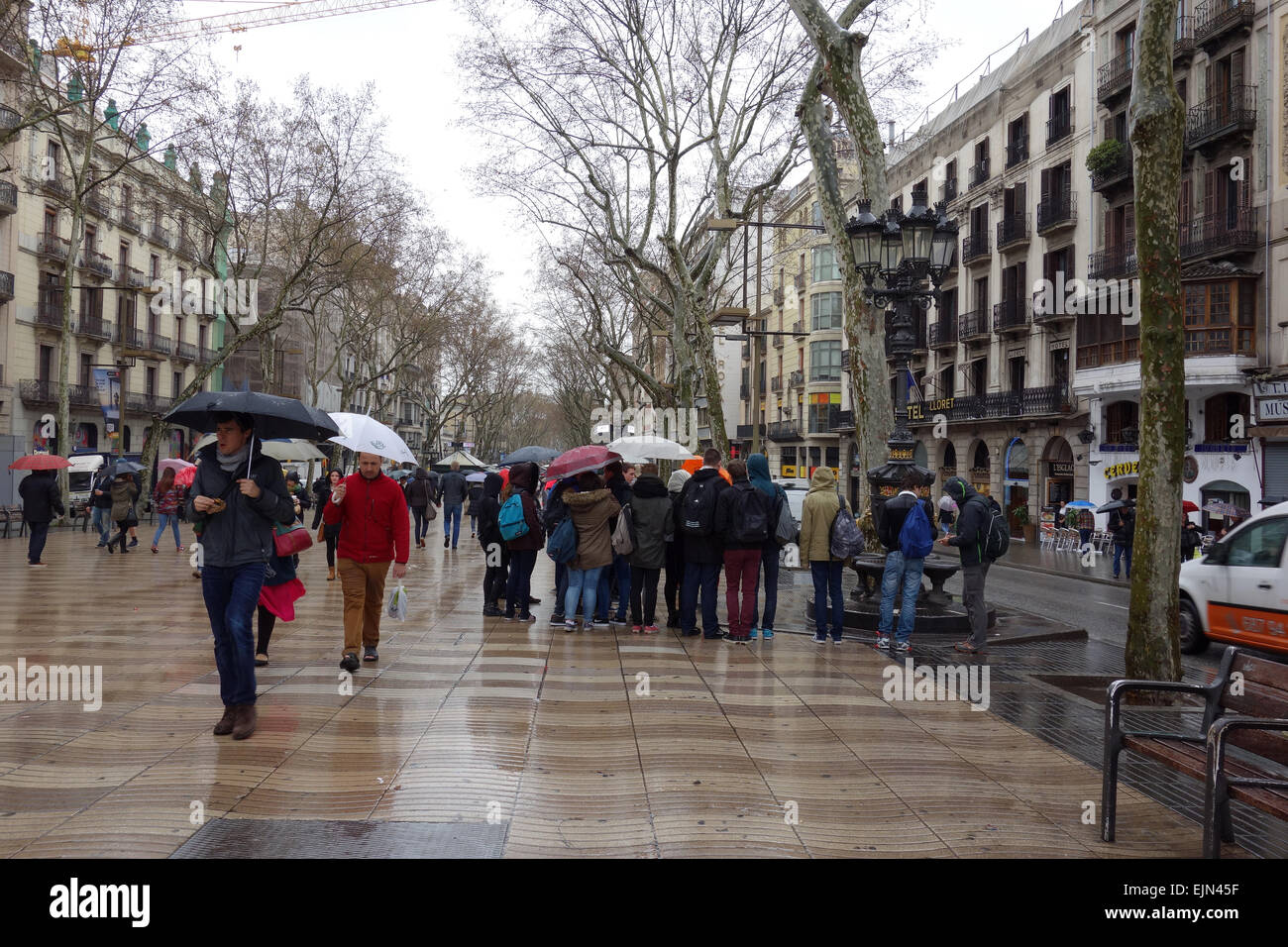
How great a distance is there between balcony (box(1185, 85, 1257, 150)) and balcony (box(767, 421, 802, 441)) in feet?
104

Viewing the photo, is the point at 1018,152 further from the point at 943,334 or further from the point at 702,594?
the point at 702,594

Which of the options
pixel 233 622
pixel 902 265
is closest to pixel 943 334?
pixel 902 265

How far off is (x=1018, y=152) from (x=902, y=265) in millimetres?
28169

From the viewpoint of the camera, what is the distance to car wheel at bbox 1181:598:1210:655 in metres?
10.7

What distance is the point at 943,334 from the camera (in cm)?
4075

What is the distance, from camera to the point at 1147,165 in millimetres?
7449

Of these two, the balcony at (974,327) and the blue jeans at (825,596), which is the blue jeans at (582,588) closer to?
the blue jeans at (825,596)

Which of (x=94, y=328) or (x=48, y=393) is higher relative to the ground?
(x=94, y=328)

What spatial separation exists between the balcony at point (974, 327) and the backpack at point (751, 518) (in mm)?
30351

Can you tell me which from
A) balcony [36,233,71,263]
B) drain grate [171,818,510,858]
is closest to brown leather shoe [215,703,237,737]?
drain grate [171,818,510,858]

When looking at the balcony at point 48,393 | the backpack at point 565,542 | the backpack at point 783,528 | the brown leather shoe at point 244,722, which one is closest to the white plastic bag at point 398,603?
the backpack at point 565,542

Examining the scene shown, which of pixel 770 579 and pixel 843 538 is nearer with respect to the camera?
pixel 843 538

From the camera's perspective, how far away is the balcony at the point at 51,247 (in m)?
38.1
